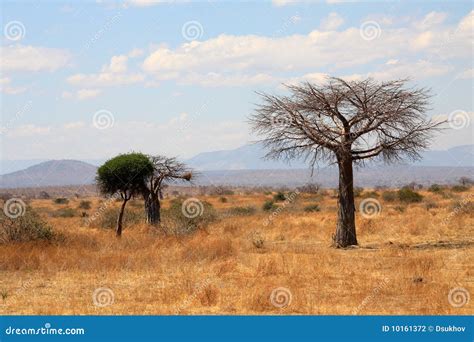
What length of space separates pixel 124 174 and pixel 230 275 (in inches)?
491

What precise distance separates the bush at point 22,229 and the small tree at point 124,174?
675 cm

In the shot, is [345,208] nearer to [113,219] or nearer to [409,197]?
[113,219]

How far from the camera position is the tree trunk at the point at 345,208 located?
20.9m

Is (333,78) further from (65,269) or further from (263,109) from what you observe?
(65,269)

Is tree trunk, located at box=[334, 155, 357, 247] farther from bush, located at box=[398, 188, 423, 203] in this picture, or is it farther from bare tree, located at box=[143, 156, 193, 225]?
bush, located at box=[398, 188, 423, 203]

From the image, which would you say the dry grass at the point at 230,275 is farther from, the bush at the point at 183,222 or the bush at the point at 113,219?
the bush at the point at 113,219

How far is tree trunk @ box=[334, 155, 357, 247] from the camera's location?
2091cm

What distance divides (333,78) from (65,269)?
10.2 metres

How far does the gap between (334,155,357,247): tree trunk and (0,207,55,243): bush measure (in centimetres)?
961

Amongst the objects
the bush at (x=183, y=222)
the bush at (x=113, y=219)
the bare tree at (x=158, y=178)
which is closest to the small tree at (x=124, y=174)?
the bare tree at (x=158, y=178)

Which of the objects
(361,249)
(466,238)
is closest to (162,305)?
(361,249)

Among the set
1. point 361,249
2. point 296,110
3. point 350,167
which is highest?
point 296,110

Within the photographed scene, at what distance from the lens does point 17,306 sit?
1127cm

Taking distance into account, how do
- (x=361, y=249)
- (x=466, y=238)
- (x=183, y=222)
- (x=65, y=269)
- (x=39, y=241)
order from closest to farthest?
(x=65, y=269) → (x=39, y=241) → (x=361, y=249) → (x=466, y=238) → (x=183, y=222)
